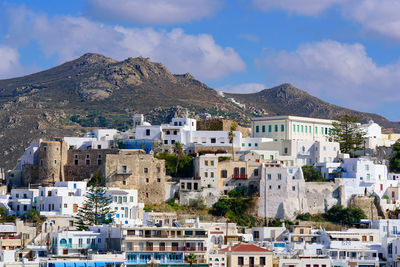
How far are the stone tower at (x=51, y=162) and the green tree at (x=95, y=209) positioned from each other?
19.6 ft

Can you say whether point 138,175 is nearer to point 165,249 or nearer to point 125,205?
point 125,205

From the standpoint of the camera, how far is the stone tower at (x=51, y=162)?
7900cm

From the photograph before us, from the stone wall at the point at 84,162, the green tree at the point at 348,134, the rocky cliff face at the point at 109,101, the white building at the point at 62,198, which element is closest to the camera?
the white building at the point at 62,198

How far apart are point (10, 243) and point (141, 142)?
82.5 ft

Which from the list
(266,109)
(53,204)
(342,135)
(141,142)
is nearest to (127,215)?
(53,204)

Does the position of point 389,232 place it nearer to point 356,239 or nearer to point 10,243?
point 356,239

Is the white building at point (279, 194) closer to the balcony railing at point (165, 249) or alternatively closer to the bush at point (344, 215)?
the bush at point (344, 215)

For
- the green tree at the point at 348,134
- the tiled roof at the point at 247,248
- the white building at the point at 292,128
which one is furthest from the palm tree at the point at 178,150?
the tiled roof at the point at 247,248

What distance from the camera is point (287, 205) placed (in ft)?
253

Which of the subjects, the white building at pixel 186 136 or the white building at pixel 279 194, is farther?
the white building at pixel 186 136

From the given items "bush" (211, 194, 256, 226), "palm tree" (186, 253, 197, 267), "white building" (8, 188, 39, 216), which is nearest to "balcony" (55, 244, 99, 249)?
"palm tree" (186, 253, 197, 267)

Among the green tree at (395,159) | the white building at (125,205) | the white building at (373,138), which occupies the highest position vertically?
the white building at (373,138)

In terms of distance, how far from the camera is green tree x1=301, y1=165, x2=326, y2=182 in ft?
264

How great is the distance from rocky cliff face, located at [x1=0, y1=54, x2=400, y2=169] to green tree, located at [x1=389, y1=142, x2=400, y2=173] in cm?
3831
